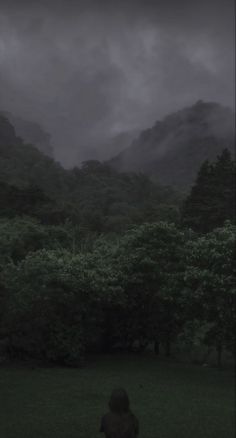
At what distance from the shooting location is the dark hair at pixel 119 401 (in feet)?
24.1

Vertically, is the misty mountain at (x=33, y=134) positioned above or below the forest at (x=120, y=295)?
above

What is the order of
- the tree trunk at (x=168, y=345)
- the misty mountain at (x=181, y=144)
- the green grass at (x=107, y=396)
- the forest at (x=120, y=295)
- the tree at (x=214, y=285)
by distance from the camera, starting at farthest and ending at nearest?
1. the misty mountain at (x=181, y=144)
2. the tree trunk at (x=168, y=345)
3. the forest at (x=120, y=295)
4. the tree at (x=214, y=285)
5. the green grass at (x=107, y=396)

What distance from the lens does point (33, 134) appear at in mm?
98688

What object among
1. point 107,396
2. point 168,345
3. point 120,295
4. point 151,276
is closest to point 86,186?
point 168,345

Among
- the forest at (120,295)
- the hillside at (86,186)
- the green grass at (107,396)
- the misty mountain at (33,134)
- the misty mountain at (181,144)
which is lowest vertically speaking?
the green grass at (107,396)

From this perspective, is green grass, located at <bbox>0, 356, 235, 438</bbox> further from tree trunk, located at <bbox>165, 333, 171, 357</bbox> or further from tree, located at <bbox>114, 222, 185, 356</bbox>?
tree, located at <bbox>114, 222, 185, 356</bbox>

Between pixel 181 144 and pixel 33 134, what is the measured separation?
45579 mm

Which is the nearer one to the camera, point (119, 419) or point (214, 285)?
point (119, 419)

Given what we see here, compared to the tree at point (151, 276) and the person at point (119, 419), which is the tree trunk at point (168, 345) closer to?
the tree at point (151, 276)

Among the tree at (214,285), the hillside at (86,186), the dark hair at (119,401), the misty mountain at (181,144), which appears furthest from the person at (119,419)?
the misty mountain at (181,144)

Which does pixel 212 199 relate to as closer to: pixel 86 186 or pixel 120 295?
pixel 120 295

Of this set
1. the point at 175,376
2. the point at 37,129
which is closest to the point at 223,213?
the point at 175,376

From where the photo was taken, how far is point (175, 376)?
25500 millimetres

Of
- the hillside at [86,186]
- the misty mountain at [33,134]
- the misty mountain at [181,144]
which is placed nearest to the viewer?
the hillside at [86,186]
